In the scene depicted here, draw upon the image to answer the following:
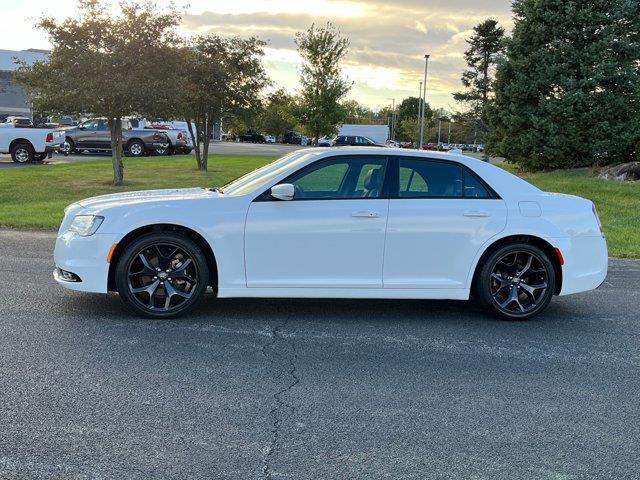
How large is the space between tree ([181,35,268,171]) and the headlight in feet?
56.5

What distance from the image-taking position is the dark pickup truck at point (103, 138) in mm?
31953

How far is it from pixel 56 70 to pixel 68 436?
15.0 meters

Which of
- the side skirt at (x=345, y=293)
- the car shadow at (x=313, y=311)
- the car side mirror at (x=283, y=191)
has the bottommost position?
the car shadow at (x=313, y=311)

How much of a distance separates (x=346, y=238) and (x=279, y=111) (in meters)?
44.2

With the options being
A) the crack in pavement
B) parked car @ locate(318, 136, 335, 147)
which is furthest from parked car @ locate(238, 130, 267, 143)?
the crack in pavement

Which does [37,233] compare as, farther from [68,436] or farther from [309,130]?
[309,130]

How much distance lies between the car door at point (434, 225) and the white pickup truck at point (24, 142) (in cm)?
2250

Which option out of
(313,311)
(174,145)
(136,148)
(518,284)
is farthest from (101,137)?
(518,284)

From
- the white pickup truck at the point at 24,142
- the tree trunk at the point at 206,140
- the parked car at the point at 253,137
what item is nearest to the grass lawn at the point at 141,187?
the tree trunk at the point at 206,140

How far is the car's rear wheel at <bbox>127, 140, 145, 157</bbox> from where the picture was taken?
105 ft

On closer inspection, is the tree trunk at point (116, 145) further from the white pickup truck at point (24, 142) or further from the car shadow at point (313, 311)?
the car shadow at point (313, 311)

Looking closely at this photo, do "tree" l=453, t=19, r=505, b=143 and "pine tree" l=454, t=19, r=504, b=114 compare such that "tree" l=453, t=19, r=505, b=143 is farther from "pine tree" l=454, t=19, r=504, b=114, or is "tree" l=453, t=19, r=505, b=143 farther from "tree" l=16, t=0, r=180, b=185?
"tree" l=16, t=0, r=180, b=185

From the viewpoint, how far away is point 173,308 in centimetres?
572

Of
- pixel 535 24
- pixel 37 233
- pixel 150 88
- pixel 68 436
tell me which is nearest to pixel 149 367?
pixel 68 436
